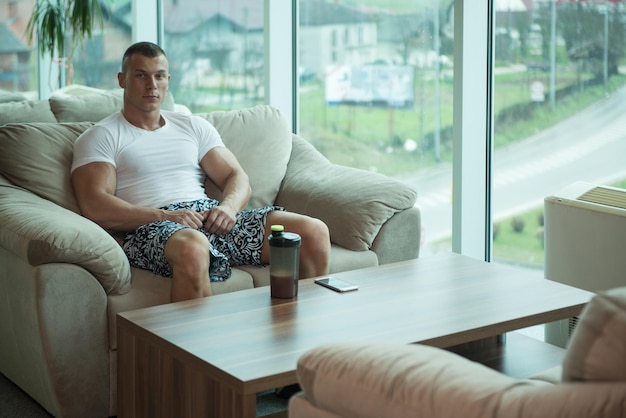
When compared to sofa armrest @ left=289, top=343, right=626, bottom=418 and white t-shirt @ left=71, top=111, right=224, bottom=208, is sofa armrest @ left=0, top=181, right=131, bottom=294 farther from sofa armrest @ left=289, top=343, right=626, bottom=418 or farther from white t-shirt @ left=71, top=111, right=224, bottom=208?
sofa armrest @ left=289, top=343, right=626, bottom=418

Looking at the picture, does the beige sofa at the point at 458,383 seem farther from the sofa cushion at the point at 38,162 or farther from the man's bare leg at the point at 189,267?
the sofa cushion at the point at 38,162

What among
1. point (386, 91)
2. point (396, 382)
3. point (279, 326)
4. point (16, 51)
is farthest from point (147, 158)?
point (16, 51)

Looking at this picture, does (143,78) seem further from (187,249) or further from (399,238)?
(399,238)

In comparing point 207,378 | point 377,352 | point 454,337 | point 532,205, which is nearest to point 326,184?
point 532,205

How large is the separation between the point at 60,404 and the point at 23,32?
4578 mm

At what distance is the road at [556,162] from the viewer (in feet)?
12.3

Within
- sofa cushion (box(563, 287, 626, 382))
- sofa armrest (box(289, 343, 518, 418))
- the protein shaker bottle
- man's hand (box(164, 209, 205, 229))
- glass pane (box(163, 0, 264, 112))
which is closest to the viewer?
sofa cushion (box(563, 287, 626, 382))

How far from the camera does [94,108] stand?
150 inches

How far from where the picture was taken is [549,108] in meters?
3.97

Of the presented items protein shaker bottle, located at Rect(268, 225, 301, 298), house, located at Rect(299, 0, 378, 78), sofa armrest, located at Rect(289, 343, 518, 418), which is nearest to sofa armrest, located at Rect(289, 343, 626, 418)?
sofa armrest, located at Rect(289, 343, 518, 418)

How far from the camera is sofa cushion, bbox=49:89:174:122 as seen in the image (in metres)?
3.79

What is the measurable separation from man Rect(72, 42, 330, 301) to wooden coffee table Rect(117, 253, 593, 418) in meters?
0.32

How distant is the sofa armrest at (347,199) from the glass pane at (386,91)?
80cm

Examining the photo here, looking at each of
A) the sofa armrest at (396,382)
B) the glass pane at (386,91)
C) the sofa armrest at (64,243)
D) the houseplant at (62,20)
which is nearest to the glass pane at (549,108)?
the glass pane at (386,91)
